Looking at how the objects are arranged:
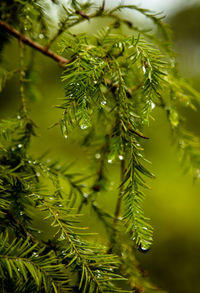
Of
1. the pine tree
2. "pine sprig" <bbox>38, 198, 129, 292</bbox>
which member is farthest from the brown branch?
"pine sprig" <bbox>38, 198, 129, 292</bbox>

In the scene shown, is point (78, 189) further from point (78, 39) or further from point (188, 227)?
point (188, 227)

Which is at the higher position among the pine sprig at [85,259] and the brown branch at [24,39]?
the brown branch at [24,39]

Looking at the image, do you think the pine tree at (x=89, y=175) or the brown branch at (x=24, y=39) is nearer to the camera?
the pine tree at (x=89, y=175)

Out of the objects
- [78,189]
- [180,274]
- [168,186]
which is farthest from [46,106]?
[78,189]

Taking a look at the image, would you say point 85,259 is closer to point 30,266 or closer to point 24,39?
point 30,266

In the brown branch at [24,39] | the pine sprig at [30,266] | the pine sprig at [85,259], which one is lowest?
the pine sprig at [30,266]

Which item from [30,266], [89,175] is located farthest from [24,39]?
[30,266]

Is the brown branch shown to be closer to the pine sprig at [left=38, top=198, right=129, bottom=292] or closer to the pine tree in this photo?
the pine tree

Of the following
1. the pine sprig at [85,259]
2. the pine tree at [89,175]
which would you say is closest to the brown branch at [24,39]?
the pine tree at [89,175]

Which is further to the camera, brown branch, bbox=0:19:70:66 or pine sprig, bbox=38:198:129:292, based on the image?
brown branch, bbox=0:19:70:66

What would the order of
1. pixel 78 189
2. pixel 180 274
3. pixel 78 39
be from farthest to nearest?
pixel 180 274
pixel 78 189
pixel 78 39

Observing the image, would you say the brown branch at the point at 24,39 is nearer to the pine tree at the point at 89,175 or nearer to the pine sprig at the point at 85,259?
the pine tree at the point at 89,175
